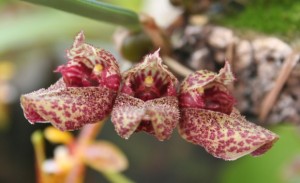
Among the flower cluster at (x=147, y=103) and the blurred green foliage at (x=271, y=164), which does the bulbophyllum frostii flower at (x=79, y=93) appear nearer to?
the flower cluster at (x=147, y=103)

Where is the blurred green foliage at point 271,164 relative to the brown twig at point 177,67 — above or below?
below

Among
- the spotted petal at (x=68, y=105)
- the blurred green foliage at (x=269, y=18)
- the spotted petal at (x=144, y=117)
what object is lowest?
the spotted petal at (x=68, y=105)

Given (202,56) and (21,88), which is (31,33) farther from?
(202,56)

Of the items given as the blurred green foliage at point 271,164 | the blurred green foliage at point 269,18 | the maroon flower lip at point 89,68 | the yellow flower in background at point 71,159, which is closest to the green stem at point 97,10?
Answer: the maroon flower lip at point 89,68

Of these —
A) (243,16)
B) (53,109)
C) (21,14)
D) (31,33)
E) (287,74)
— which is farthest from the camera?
(21,14)

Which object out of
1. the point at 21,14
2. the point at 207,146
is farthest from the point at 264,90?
the point at 21,14

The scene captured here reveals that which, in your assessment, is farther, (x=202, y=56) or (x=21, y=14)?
(x=21, y=14)

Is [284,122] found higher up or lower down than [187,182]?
higher up

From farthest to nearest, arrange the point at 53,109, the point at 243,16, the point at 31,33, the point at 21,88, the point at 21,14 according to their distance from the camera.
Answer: the point at 21,88
the point at 21,14
the point at 31,33
the point at 243,16
the point at 53,109
